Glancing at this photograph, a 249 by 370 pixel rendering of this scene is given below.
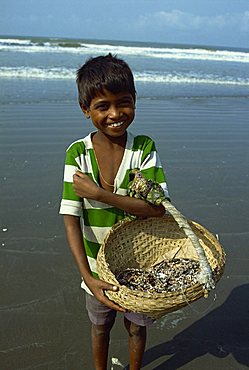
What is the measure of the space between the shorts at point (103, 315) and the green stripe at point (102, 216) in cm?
43

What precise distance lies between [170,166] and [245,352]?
343cm

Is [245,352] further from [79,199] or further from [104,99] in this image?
[104,99]

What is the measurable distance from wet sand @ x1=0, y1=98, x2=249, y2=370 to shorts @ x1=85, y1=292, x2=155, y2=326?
60cm

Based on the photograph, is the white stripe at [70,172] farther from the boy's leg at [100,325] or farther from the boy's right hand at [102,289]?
the boy's leg at [100,325]

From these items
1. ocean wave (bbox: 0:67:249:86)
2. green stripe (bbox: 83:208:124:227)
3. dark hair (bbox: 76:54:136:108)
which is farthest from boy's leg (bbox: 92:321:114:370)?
ocean wave (bbox: 0:67:249:86)

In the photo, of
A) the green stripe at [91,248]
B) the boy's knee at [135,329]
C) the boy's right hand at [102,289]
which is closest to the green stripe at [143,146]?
the green stripe at [91,248]

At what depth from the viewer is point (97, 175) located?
214 cm

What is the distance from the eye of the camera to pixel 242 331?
323 cm

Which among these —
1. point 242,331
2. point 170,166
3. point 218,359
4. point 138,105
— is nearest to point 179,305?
point 218,359

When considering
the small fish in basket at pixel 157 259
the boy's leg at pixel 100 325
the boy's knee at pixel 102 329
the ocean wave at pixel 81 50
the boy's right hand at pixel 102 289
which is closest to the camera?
the small fish in basket at pixel 157 259

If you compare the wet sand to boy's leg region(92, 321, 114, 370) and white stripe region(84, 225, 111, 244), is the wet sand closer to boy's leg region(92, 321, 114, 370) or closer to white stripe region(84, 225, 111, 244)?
boy's leg region(92, 321, 114, 370)

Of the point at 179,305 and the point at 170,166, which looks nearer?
the point at 179,305

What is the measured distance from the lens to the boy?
1.99 metres

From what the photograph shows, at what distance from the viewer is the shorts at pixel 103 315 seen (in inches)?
90.2
